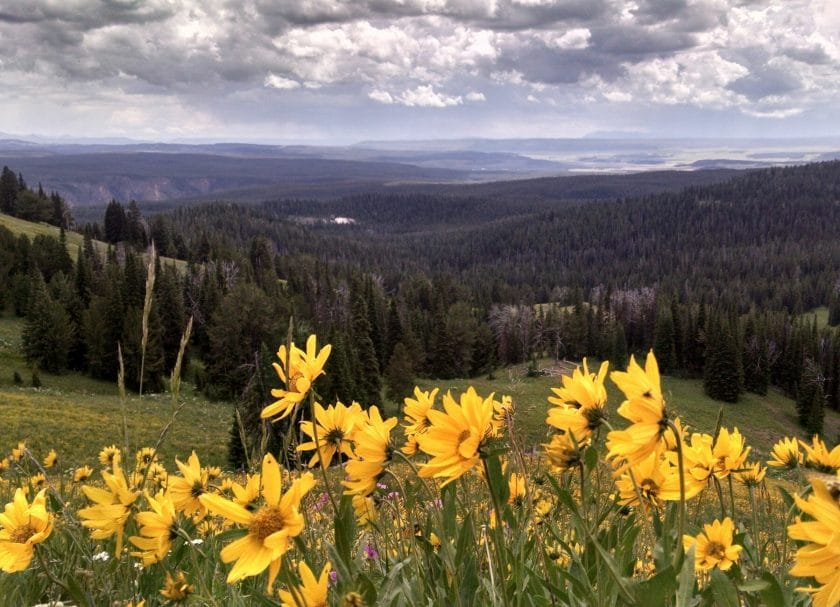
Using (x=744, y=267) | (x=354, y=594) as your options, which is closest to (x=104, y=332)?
(x=354, y=594)

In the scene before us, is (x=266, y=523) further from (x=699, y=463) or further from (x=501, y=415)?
(x=699, y=463)

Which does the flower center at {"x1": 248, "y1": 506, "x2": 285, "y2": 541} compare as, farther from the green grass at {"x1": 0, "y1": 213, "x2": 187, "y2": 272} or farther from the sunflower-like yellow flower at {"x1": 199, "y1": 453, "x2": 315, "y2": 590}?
the green grass at {"x1": 0, "y1": 213, "x2": 187, "y2": 272}

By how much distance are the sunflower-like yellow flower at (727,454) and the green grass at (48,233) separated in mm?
75830

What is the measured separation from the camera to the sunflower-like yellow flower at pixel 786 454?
232cm

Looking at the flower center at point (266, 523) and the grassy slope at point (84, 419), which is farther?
the grassy slope at point (84, 419)

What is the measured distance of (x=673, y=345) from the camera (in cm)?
7369

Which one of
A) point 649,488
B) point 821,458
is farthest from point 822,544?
point 821,458

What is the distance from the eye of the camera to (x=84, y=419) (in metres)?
30.8

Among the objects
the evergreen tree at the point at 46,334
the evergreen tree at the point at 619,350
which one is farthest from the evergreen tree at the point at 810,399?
the evergreen tree at the point at 46,334

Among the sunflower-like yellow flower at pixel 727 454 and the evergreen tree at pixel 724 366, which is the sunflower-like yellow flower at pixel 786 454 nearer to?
the sunflower-like yellow flower at pixel 727 454

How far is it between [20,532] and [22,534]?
0.04ft

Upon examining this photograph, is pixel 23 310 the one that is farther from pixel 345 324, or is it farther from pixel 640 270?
pixel 640 270

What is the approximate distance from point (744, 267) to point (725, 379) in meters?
88.2

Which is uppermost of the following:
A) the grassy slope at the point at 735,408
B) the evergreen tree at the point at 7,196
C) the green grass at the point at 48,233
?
the evergreen tree at the point at 7,196
